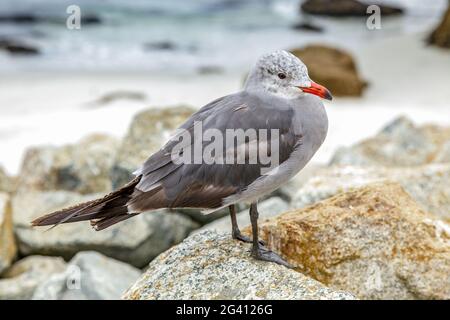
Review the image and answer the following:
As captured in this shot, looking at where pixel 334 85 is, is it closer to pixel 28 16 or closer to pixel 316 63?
pixel 316 63

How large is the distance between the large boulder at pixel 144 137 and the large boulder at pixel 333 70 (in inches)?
210

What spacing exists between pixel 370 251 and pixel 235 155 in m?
1.09

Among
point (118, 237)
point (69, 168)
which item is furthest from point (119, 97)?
point (118, 237)

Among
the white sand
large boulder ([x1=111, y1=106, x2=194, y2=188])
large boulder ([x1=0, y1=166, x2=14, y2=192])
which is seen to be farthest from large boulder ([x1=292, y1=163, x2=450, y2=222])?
large boulder ([x1=0, y1=166, x2=14, y2=192])

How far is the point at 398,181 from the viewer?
5211 millimetres

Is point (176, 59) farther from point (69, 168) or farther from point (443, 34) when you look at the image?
point (69, 168)

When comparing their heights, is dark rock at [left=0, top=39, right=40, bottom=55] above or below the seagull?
below

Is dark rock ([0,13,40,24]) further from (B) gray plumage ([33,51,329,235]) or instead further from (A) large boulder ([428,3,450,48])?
(B) gray plumage ([33,51,329,235])

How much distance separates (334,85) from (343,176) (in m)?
6.95

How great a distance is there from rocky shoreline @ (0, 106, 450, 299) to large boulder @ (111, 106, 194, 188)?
13 millimetres

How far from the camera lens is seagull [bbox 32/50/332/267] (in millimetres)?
3451

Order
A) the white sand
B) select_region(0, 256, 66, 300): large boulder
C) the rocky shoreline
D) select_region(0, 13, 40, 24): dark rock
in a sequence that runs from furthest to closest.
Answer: select_region(0, 13, 40, 24): dark rock < the white sand < select_region(0, 256, 66, 300): large boulder < the rocky shoreline

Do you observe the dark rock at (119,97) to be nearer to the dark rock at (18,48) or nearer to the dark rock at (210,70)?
the dark rock at (210,70)

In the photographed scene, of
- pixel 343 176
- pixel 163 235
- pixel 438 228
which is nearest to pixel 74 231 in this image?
pixel 163 235
